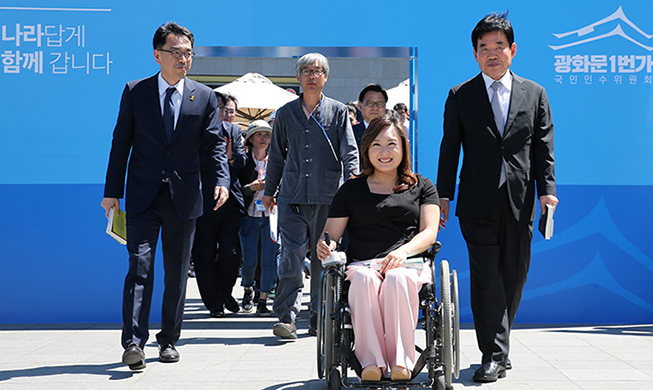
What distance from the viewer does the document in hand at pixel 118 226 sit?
387 centimetres

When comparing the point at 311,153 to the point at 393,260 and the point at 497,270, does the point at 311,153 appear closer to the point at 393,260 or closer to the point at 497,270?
the point at 497,270

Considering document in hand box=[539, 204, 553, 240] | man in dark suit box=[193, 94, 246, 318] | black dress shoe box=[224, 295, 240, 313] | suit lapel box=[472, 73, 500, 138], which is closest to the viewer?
document in hand box=[539, 204, 553, 240]

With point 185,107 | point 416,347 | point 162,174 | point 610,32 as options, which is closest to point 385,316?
point 416,347

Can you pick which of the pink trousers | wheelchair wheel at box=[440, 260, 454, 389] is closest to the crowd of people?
the pink trousers

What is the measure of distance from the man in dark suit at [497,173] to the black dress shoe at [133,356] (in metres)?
1.81

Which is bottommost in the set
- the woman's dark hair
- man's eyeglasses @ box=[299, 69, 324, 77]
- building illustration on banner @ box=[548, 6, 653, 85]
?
the woman's dark hair

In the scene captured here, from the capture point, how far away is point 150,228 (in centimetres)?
388

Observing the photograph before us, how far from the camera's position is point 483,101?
374 cm

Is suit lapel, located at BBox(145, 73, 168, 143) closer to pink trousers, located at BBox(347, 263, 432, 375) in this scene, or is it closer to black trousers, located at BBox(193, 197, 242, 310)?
pink trousers, located at BBox(347, 263, 432, 375)

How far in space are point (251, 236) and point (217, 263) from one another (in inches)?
16.5

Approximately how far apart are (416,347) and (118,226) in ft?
6.30

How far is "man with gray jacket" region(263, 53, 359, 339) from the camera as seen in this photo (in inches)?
185

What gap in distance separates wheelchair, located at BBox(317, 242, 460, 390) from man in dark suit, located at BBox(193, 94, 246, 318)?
2815 mm

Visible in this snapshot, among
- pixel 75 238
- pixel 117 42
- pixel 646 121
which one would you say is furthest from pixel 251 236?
pixel 646 121
